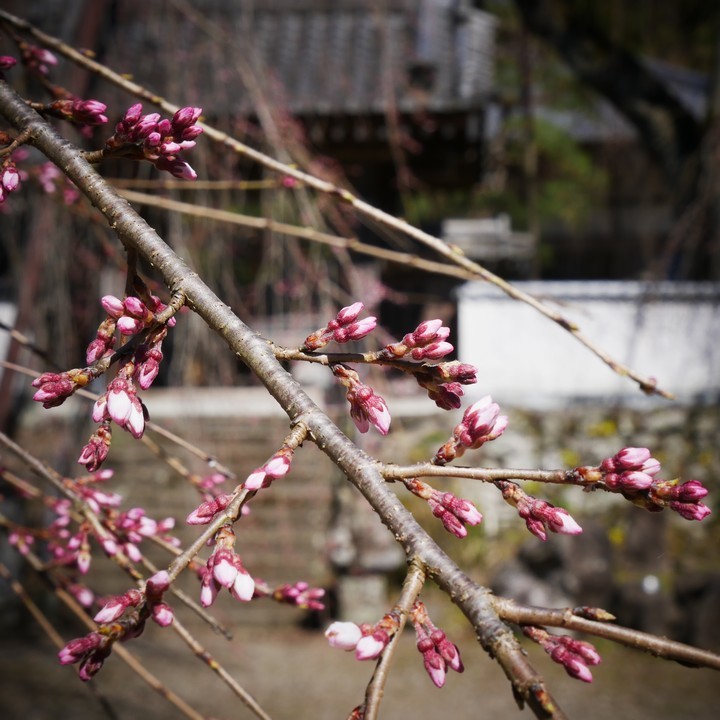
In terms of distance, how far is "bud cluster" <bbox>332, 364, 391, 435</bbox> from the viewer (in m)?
0.53

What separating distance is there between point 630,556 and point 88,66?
13.5 ft

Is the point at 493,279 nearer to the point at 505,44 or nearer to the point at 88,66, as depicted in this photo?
the point at 88,66

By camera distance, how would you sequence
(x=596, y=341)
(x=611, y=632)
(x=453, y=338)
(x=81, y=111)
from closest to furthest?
(x=611, y=632) < (x=81, y=111) < (x=596, y=341) < (x=453, y=338)

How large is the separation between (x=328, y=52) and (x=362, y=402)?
486 cm

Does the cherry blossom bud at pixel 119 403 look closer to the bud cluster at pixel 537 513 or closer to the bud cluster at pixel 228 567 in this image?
the bud cluster at pixel 228 567

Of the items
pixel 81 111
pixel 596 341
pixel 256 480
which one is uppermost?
pixel 81 111

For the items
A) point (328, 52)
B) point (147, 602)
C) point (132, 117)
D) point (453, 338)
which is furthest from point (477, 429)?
point (328, 52)

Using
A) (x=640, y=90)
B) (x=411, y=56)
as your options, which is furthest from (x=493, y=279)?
(x=640, y=90)

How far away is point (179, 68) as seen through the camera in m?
2.30

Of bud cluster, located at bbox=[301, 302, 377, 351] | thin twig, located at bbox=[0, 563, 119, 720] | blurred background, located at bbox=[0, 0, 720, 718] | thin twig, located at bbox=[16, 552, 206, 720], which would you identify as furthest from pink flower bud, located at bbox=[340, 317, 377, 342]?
blurred background, located at bbox=[0, 0, 720, 718]

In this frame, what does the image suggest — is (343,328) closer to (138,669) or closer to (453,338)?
(138,669)

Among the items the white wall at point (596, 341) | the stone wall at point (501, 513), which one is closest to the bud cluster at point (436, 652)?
the stone wall at point (501, 513)

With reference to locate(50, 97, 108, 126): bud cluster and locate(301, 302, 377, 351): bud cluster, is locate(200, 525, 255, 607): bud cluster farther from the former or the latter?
locate(50, 97, 108, 126): bud cluster

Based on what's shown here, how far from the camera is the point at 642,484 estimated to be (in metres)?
0.46
